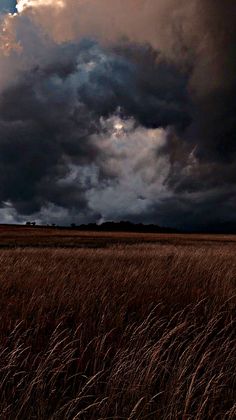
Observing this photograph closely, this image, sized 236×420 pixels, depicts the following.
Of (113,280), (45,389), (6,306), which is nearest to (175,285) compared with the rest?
(113,280)

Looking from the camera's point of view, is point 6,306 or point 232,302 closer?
point 6,306

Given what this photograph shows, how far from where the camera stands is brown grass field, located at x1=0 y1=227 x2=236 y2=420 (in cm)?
290

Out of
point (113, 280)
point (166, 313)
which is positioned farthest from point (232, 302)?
point (113, 280)

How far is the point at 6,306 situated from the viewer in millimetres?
5520

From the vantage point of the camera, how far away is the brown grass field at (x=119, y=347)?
2.90 metres

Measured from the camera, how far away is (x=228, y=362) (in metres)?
3.59

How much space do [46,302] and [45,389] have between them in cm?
246

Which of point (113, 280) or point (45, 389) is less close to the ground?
point (113, 280)

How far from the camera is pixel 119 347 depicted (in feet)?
13.4

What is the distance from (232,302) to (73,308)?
2.34 metres

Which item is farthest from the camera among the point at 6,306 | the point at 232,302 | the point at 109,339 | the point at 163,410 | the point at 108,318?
the point at 232,302

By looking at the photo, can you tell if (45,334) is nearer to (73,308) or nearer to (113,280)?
(73,308)

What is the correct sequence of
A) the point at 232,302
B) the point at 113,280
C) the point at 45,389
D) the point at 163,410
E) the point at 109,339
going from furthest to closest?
the point at 113,280 → the point at 232,302 → the point at 109,339 → the point at 45,389 → the point at 163,410

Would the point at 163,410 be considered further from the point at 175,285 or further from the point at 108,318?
the point at 175,285
